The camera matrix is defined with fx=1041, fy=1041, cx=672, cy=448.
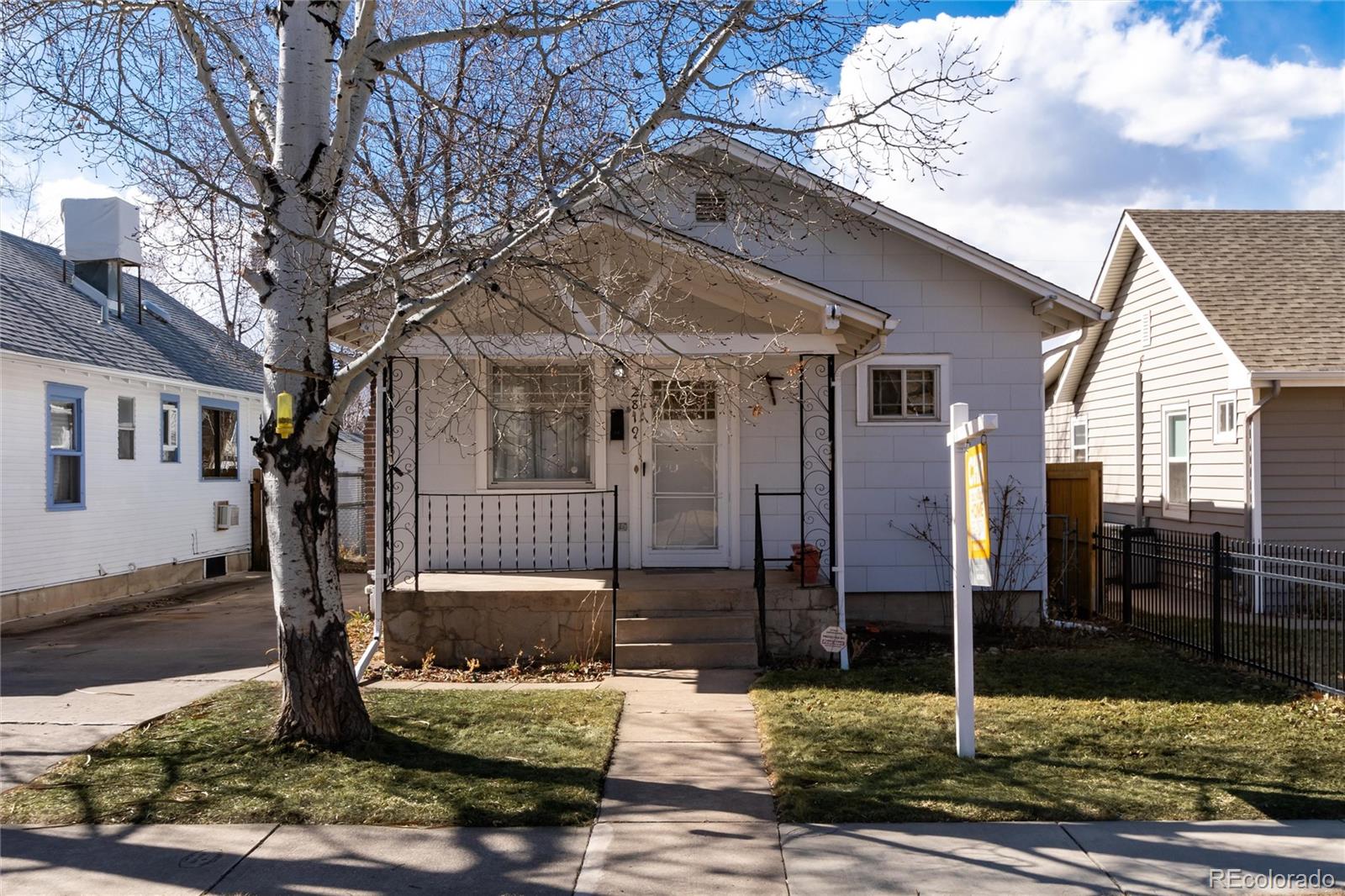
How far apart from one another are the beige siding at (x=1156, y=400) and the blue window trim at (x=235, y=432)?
15305mm

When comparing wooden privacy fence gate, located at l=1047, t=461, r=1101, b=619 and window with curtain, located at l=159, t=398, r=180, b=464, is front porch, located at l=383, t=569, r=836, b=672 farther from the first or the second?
window with curtain, located at l=159, t=398, r=180, b=464

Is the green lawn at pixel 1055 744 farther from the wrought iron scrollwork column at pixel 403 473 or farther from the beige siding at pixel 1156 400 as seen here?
the beige siding at pixel 1156 400

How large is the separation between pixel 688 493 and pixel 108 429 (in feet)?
29.7

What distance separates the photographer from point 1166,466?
15273 millimetres

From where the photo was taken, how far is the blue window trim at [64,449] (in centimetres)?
1332

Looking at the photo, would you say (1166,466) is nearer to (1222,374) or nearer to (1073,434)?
(1222,374)

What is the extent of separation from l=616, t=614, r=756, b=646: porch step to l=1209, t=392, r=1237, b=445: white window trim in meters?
7.76

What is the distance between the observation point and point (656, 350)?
32.3 ft

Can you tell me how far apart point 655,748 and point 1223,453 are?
10.2m

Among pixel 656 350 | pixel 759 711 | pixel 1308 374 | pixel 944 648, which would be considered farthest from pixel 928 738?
pixel 1308 374

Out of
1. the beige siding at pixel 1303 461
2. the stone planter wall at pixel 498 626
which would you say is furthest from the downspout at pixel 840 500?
the beige siding at pixel 1303 461

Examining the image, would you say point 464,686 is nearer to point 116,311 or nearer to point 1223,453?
point 1223,453

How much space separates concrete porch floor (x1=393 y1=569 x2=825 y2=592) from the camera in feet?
31.7

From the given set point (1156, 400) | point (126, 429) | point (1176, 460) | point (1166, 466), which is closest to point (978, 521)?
point (1176, 460)
